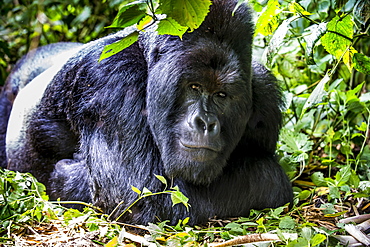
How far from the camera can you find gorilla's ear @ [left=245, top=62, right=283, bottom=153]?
3.24 meters

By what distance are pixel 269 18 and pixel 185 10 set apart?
997mm

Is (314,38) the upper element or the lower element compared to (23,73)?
upper

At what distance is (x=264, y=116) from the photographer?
3.27 metres

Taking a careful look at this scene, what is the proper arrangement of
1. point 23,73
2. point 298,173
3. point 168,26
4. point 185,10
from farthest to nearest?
point 23,73
point 298,173
point 168,26
point 185,10

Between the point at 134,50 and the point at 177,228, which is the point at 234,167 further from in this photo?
the point at 134,50

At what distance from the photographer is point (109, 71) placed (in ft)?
9.62

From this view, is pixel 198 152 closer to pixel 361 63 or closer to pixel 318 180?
pixel 361 63

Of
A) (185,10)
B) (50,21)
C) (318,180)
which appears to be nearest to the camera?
(185,10)

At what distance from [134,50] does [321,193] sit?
166 centimetres

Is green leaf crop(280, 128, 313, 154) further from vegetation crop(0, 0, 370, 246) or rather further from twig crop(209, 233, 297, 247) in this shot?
twig crop(209, 233, 297, 247)

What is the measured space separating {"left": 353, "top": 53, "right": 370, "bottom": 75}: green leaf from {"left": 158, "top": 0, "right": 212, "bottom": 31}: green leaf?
1.11 meters

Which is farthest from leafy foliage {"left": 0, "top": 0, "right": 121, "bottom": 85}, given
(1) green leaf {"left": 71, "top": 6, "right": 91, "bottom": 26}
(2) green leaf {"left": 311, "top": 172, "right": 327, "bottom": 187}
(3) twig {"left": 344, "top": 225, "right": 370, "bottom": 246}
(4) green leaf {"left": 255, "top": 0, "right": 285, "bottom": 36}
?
(3) twig {"left": 344, "top": 225, "right": 370, "bottom": 246}

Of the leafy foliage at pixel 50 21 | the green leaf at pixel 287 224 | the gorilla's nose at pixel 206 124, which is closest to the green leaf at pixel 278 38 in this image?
the gorilla's nose at pixel 206 124

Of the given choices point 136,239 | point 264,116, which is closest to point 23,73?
point 264,116
